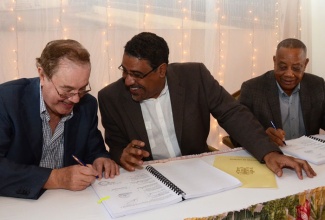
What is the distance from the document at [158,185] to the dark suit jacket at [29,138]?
261mm

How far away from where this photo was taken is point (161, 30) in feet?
10.4

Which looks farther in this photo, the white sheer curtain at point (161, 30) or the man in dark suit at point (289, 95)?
the white sheer curtain at point (161, 30)

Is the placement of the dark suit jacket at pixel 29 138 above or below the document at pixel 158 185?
above

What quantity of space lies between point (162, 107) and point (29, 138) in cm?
78

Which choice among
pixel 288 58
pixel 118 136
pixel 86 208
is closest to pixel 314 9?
pixel 288 58

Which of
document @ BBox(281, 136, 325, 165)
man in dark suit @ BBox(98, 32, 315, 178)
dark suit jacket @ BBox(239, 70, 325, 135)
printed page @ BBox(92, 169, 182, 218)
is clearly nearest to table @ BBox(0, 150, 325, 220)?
printed page @ BBox(92, 169, 182, 218)

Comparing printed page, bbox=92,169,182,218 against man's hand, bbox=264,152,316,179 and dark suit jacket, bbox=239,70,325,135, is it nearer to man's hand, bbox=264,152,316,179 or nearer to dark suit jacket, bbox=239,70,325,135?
man's hand, bbox=264,152,316,179

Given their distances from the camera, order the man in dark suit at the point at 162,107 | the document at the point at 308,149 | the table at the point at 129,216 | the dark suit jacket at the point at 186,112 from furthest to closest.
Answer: the dark suit jacket at the point at 186,112 < the man in dark suit at the point at 162,107 < the document at the point at 308,149 < the table at the point at 129,216

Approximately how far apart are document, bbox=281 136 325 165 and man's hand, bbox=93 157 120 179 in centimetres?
91

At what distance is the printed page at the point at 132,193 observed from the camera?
1.27 metres

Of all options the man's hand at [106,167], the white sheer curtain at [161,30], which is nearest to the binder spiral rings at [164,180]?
the man's hand at [106,167]

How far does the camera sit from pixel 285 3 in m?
3.59

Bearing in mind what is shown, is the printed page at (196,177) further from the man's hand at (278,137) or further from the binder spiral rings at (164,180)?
the man's hand at (278,137)

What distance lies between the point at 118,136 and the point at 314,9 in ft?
9.01
